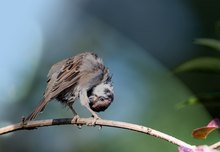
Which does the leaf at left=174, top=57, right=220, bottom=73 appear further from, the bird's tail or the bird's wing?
the bird's wing

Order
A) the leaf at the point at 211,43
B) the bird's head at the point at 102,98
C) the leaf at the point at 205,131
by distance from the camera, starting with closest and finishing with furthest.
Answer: the leaf at the point at 211,43 → the leaf at the point at 205,131 → the bird's head at the point at 102,98

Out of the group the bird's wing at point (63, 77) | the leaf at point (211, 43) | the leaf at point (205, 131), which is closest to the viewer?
the leaf at point (211, 43)

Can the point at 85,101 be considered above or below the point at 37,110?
above

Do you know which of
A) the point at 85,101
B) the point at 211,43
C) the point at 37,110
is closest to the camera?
the point at 211,43

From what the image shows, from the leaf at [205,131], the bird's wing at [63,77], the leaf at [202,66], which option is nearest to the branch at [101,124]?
the leaf at [205,131]

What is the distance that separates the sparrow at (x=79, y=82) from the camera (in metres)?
1.99

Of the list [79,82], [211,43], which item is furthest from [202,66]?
[79,82]

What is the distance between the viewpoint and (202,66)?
1.36 m

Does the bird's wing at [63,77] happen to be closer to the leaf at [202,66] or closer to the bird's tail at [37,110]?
the bird's tail at [37,110]

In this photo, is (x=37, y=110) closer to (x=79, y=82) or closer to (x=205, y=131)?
(x=79, y=82)

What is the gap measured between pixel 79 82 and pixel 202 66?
1016 millimetres

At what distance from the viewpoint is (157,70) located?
478 cm

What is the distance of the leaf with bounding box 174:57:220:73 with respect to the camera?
1.31 meters

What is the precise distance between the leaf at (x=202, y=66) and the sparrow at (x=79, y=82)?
507 mm
